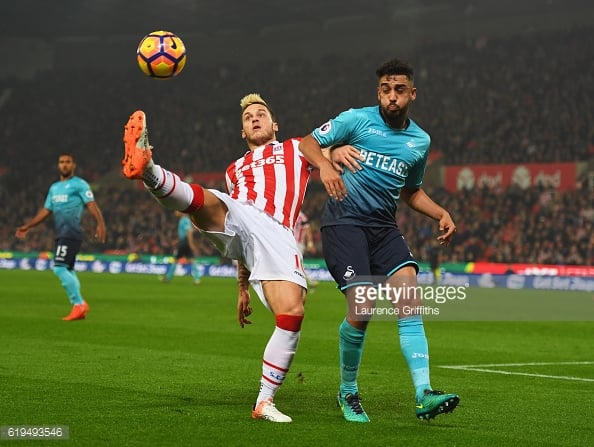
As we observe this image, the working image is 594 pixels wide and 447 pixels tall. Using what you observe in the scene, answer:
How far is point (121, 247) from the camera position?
42.0 m

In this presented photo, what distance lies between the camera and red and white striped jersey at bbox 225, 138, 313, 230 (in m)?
6.98

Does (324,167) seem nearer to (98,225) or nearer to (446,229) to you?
(446,229)

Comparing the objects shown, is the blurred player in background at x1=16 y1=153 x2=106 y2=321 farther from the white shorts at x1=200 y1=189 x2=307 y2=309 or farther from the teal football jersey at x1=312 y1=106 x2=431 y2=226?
the teal football jersey at x1=312 y1=106 x2=431 y2=226

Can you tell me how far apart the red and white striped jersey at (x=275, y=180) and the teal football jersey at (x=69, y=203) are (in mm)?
8507

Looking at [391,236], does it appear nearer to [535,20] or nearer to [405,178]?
[405,178]

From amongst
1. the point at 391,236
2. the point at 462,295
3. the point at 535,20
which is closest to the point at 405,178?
the point at 391,236

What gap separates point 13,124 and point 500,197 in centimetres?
2904

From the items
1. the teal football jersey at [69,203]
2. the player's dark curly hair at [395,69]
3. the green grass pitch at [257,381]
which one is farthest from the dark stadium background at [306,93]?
the player's dark curly hair at [395,69]

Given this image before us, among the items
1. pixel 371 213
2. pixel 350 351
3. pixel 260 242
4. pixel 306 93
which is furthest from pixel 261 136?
pixel 306 93

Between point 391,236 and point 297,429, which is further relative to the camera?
point 391,236

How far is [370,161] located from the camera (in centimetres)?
680

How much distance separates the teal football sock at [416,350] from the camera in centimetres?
645

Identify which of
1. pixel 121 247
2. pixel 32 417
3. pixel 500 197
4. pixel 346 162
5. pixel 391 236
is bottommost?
pixel 121 247

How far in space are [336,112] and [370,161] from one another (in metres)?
38.3
